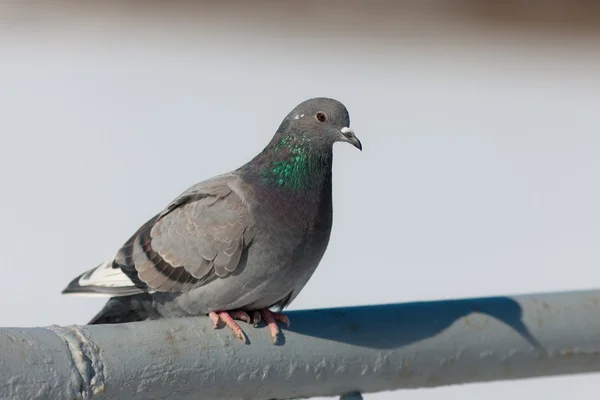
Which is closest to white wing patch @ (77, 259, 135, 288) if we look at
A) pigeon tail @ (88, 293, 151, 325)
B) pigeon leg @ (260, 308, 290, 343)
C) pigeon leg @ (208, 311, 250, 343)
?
pigeon tail @ (88, 293, 151, 325)

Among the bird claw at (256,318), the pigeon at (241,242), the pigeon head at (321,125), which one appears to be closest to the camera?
the bird claw at (256,318)

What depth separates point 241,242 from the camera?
3512 millimetres

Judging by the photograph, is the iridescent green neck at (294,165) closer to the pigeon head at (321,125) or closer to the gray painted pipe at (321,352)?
the pigeon head at (321,125)

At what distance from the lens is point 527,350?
9.83 ft

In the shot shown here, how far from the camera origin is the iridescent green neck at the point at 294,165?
145 inches

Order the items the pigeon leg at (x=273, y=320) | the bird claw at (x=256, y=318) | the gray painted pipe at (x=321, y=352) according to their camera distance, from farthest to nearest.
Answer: the bird claw at (x=256, y=318), the pigeon leg at (x=273, y=320), the gray painted pipe at (x=321, y=352)

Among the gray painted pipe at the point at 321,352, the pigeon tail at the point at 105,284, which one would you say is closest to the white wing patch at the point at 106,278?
the pigeon tail at the point at 105,284

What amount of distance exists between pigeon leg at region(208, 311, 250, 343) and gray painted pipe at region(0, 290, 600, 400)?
4cm

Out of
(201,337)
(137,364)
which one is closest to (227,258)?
(201,337)

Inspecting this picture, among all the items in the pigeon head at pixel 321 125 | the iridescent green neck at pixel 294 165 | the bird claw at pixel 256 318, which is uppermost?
the pigeon head at pixel 321 125

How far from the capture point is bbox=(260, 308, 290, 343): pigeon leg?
2879 millimetres

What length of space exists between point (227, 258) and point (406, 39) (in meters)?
9.65

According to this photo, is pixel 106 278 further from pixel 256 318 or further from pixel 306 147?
pixel 306 147

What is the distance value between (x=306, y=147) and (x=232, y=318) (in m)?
0.78
